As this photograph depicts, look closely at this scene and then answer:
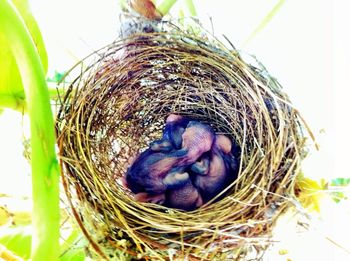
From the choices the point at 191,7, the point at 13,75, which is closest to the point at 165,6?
the point at 191,7

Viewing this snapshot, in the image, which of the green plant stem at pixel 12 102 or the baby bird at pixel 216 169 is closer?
the green plant stem at pixel 12 102

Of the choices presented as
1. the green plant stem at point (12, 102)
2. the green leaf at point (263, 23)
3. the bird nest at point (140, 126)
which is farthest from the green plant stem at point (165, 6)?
the green plant stem at point (12, 102)

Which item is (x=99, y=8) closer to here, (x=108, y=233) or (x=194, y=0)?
(x=194, y=0)

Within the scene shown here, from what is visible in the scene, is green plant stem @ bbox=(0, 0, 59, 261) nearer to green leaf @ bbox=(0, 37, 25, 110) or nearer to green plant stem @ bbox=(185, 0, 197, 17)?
green leaf @ bbox=(0, 37, 25, 110)

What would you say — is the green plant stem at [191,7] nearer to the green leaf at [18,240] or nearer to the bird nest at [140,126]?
the bird nest at [140,126]

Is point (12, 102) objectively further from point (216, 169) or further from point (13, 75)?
point (216, 169)

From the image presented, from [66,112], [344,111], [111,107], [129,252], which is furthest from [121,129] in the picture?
[344,111]
